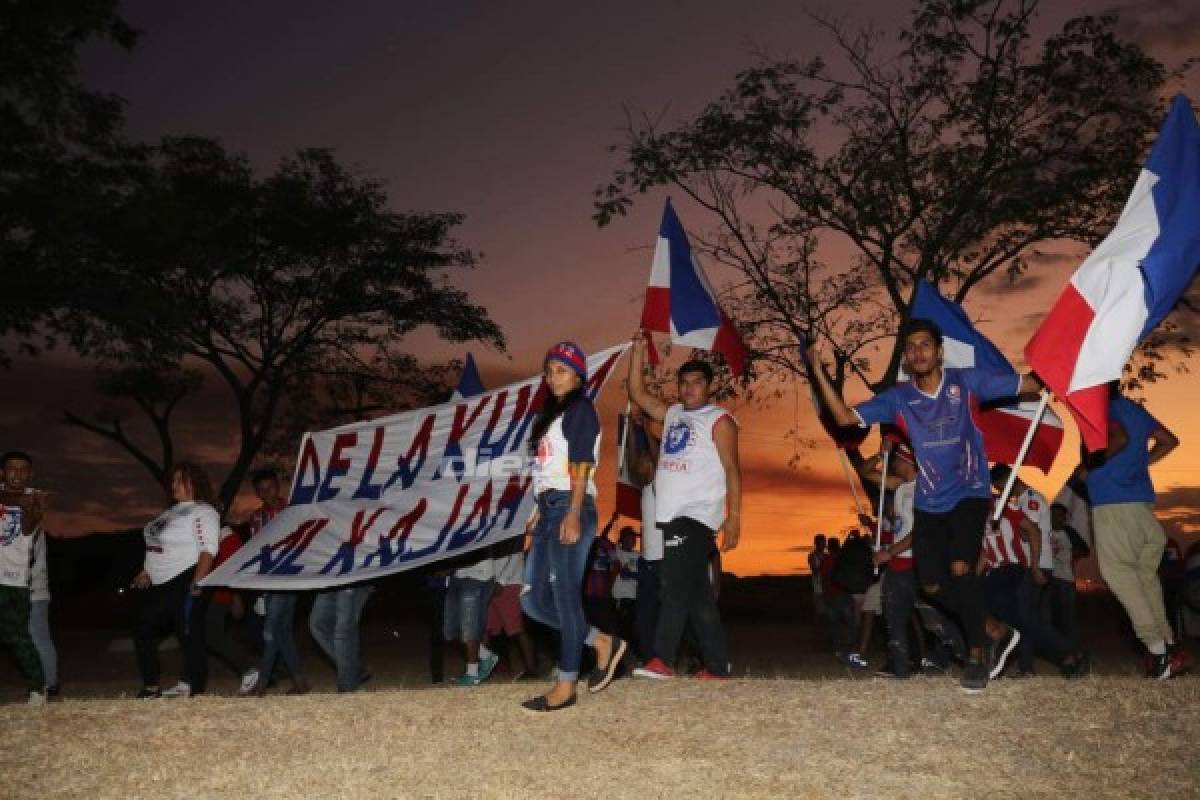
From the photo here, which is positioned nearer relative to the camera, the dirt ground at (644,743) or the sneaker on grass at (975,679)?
the dirt ground at (644,743)

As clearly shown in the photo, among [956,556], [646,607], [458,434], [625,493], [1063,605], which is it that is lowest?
[1063,605]

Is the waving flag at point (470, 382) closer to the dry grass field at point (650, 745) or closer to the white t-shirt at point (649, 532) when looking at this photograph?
the white t-shirt at point (649, 532)

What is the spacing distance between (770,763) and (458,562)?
6025mm

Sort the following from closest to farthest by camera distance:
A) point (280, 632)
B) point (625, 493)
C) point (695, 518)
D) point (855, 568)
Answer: point (695, 518), point (280, 632), point (625, 493), point (855, 568)

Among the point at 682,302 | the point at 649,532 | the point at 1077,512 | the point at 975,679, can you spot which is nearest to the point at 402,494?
the point at 649,532

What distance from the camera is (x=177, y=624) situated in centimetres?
966

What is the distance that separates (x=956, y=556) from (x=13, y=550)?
700 cm

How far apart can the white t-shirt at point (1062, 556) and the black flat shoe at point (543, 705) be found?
8304 mm

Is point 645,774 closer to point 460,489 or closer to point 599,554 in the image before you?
point 460,489

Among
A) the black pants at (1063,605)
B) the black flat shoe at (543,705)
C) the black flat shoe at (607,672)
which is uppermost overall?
the black flat shoe at (607,672)

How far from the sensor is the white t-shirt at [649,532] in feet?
34.4

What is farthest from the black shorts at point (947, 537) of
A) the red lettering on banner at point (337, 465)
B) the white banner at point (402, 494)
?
the red lettering on banner at point (337, 465)

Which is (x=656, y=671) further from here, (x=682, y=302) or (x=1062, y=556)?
(x=1062, y=556)

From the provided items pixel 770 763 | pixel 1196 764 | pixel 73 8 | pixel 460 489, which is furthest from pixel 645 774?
pixel 73 8
